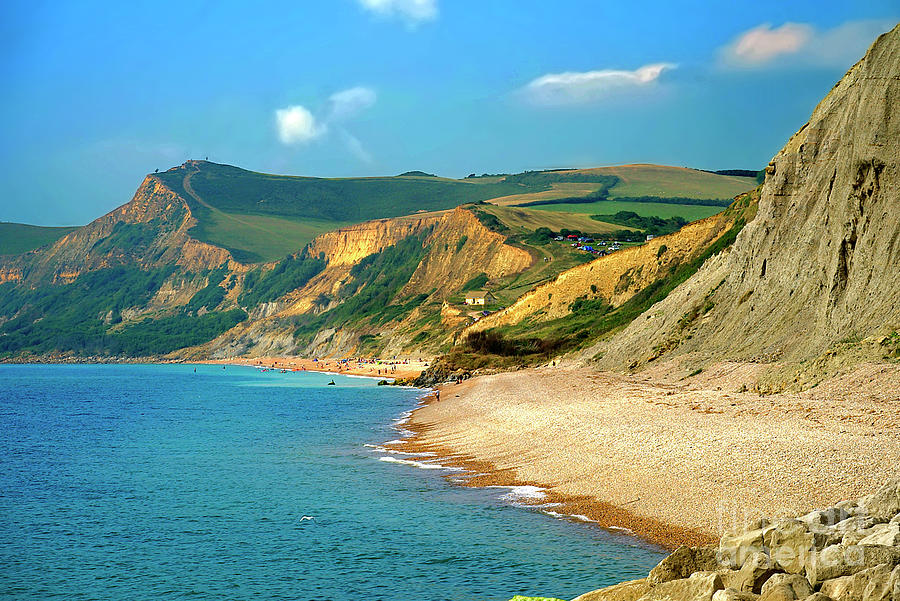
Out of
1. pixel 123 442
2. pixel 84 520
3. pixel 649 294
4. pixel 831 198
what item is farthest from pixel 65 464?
pixel 649 294

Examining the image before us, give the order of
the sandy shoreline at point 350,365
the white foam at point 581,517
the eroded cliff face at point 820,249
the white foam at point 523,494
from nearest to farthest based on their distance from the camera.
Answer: the white foam at point 581,517, the white foam at point 523,494, the eroded cliff face at point 820,249, the sandy shoreline at point 350,365

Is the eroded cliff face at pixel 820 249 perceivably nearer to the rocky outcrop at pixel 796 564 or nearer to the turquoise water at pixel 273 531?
the turquoise water at pixel 273 531

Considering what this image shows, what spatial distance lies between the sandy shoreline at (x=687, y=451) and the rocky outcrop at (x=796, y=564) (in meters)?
4.43

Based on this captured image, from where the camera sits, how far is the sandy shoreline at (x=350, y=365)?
325 ft

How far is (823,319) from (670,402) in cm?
664

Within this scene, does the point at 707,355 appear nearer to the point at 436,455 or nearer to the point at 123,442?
the point at 436,455

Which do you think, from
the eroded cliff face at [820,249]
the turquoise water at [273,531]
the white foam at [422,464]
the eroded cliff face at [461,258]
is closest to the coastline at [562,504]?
the white foam at [422,464]

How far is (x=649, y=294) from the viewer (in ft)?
220

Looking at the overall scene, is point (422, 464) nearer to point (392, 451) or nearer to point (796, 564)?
point (392, 451)

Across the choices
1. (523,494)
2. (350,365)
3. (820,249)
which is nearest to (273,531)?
(523,494)

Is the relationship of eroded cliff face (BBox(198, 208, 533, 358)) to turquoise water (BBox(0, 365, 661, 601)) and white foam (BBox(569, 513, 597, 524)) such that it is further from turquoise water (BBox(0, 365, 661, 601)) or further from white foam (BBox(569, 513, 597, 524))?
white foam (BBox(569, 513, 597, 524))

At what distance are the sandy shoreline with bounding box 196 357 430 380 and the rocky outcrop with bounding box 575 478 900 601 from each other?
7623 centimetres

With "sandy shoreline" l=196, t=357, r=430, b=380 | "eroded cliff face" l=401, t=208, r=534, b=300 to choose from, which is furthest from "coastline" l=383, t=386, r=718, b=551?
"eroded cliff face" l=401, t=208, r=534, b=300

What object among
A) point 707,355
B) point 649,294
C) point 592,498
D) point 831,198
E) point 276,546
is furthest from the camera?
point 649,294
